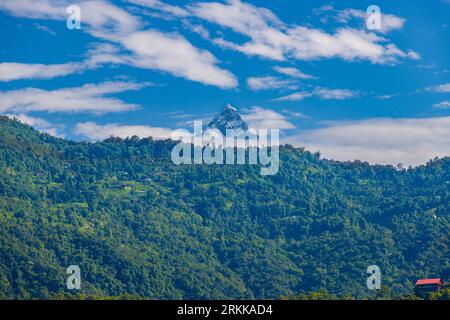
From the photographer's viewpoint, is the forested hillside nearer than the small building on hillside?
No

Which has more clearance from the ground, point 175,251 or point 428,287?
point 175,251

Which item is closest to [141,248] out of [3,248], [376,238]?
[3,248]

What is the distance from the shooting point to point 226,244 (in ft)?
616

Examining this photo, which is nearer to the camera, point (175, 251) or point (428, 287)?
point (428, 287)

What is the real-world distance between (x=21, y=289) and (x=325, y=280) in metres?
57.2

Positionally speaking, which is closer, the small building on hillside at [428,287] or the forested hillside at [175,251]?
the small building on hillside at [428,287]

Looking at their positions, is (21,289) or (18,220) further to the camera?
(18,220)

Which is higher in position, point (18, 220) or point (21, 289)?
point (18, 220)

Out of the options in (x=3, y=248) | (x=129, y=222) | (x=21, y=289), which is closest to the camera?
(x=21, y=289)

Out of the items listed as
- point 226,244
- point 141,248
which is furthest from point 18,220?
point 226,244

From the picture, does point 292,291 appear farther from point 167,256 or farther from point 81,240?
point 81,240
